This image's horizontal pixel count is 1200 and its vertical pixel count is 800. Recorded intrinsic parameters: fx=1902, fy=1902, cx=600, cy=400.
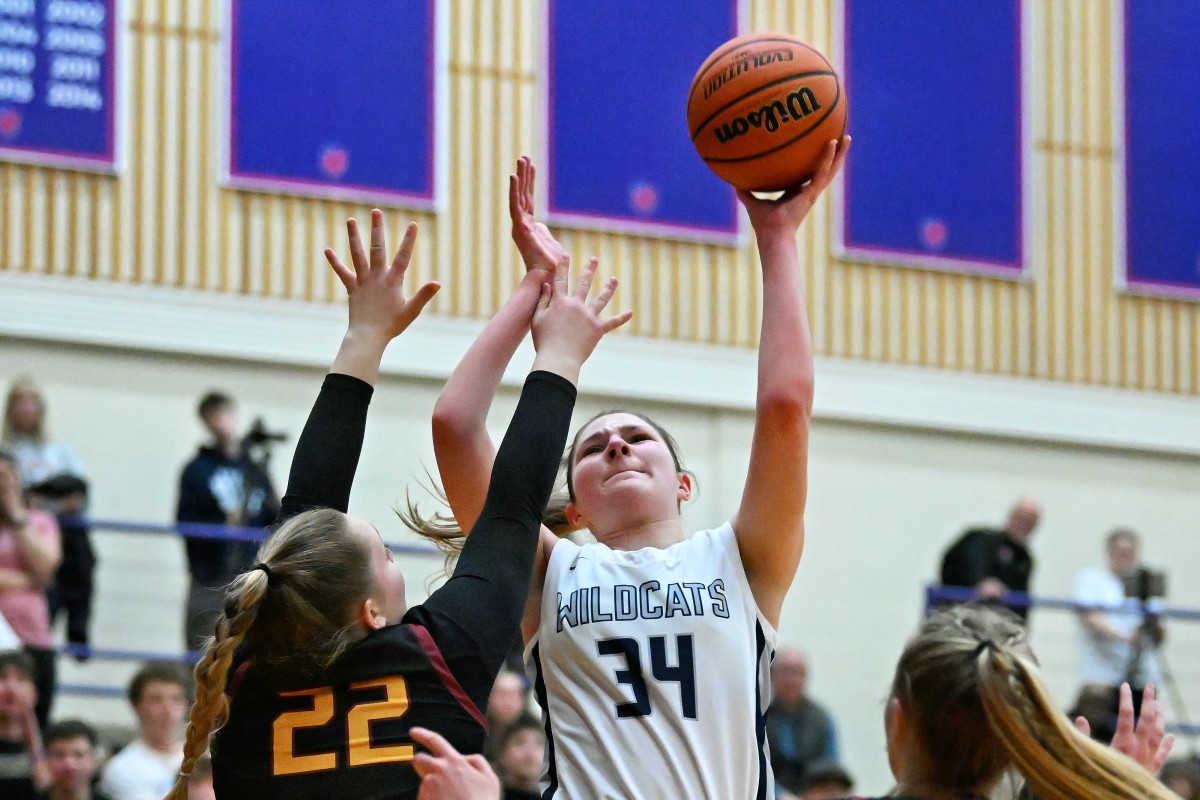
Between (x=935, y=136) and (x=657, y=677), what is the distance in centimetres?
981

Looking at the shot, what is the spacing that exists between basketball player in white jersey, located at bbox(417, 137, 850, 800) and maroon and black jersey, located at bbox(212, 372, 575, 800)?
1.70 ft

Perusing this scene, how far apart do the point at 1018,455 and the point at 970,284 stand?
4.03 feet

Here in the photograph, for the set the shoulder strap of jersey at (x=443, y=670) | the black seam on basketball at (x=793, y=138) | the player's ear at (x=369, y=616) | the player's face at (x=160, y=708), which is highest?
the black seam on basketball at (x=793, y=138)

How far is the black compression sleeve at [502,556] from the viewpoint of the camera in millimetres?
3189

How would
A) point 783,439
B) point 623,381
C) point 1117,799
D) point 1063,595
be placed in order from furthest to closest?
point 1063,595 < point 623,381 < point 783,439 < point 1117,799

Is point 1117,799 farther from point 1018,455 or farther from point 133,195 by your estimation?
point 1018,455

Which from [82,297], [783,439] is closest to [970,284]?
[82,297]

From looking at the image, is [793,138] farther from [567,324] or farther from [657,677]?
[657,677]

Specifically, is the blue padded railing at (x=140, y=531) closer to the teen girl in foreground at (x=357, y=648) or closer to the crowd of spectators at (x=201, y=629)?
the crowd of spectators at (x=201, y=629)

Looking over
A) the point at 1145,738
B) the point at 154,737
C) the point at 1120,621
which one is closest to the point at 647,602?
the point at 1145,738

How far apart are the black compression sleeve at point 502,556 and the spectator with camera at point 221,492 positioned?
6393 mm

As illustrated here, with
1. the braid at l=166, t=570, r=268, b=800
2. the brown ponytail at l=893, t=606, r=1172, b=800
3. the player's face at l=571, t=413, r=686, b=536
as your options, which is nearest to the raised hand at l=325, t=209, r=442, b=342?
the player's face at l=571, t=413, r=686, b=536

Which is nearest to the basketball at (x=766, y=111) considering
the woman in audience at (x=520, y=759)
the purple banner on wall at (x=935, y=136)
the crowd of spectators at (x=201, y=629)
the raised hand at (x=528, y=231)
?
the raised hand at (x=528, y=231)

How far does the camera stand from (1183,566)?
1340cm
